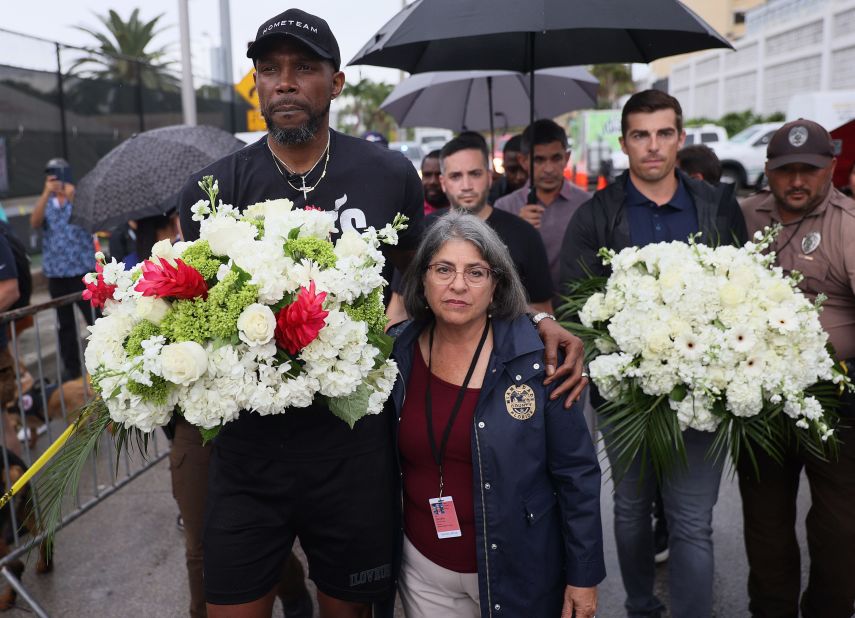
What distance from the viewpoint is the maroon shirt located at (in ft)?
8.67

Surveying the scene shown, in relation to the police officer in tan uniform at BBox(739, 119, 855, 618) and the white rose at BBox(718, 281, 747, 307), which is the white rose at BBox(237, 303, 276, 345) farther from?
the police officer in tan uniform at BBox(739, 119, 855, 618)

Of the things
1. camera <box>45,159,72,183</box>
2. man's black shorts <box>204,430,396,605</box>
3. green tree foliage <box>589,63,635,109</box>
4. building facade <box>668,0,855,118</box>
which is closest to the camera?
man's black shorts <box>204,430,396,605</box>

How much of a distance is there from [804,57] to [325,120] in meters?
36.2

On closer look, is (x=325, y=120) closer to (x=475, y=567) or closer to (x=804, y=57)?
(x=475, y=567)

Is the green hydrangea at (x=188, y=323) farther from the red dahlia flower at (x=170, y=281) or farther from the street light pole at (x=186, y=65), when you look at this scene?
the street light pole at (x=186, y=65)

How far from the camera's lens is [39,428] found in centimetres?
614

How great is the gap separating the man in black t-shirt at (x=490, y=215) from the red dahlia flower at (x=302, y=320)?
5.14ft

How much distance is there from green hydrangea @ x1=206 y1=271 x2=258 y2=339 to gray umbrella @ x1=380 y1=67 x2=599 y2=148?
5254mm

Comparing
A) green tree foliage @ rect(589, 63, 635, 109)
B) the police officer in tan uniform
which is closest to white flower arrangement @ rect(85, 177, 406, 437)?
the police officer in tan uniform

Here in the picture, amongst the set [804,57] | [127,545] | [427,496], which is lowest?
[127,545]

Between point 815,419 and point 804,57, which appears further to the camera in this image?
point 804,57

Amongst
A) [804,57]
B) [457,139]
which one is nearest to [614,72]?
[804,57]

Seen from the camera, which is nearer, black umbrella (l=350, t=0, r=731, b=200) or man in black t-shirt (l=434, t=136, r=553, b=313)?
black umbrella (l=350, t=0, r=731, b=200)

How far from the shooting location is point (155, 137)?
439 cm
